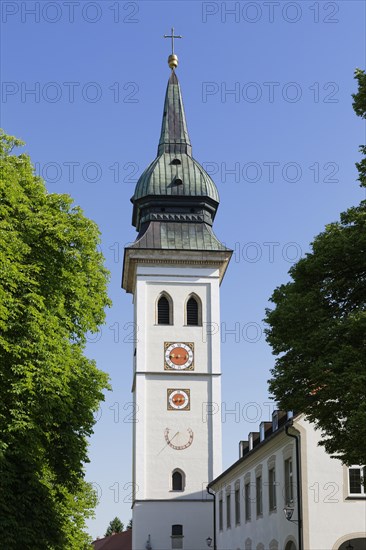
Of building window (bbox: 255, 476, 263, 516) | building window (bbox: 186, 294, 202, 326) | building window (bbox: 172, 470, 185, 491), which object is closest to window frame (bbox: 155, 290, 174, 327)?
building window (bbox: 186, 294, 202, 326)

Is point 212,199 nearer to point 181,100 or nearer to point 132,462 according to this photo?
point 181,100

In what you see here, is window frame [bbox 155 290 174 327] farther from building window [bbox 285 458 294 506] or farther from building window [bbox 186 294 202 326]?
building window [bbox 285 458 294 506]

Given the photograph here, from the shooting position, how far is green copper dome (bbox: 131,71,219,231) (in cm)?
5741

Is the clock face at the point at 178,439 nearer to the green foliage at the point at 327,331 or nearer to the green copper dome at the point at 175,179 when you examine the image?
the green copper dome at the point at 175,179

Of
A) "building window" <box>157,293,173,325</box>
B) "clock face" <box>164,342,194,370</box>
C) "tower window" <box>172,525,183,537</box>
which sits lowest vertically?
"tower window" <box>172,525,183,537</box>

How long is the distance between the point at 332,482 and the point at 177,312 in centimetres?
2557

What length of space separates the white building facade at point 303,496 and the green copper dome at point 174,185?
A: 77.6 ft

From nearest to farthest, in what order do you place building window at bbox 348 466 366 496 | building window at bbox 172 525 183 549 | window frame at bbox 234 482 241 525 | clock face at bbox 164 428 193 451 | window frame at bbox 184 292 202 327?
building window at bbox 348 466 366 496
window frame at bbox 234 482 241 525
building window at bbox 172 525 183 549
clock face at bbox 164 428 193 451
window frame at bbox 184 292 202 327

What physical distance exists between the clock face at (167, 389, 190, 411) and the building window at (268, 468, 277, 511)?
58.6ft

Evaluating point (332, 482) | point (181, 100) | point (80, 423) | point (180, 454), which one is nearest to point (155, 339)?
point (180, 454)

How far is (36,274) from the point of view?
2331 centimetres

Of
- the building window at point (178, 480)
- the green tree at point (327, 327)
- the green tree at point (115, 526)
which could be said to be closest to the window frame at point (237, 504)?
the building window at point (178, 480)

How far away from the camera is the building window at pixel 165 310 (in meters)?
54.3

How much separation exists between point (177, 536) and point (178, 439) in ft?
17.1
